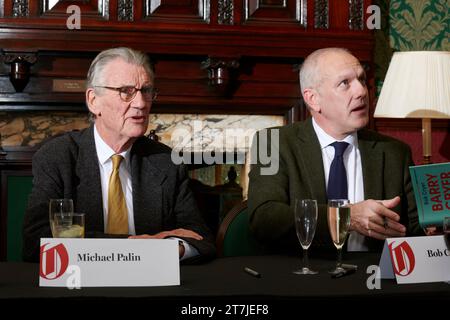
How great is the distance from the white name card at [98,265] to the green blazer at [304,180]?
0.78 m

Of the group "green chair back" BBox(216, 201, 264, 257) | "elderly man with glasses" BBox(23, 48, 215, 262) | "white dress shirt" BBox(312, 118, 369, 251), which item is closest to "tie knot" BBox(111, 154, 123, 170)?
"elderly man with glasses" BBox(23, 48, 215, 262)

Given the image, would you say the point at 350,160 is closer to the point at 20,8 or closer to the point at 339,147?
the point at 339,147

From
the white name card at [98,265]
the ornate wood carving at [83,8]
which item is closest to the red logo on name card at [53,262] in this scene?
the white name card at [98,265]

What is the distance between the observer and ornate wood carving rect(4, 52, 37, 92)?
11.6ft

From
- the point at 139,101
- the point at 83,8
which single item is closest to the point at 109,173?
the point at 139,101

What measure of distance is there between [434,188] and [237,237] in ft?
2.45

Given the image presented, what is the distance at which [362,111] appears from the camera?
8.94 ft

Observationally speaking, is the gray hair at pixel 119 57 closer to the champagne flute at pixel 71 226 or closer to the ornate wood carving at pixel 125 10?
the champagne flute at pixel 71 226

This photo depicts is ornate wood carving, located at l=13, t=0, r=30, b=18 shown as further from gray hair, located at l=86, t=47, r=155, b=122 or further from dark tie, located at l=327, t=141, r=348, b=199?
dark tie, located at l=327, t=141, r=348, b=199

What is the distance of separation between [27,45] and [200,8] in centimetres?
86

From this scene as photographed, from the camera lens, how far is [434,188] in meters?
1.96
